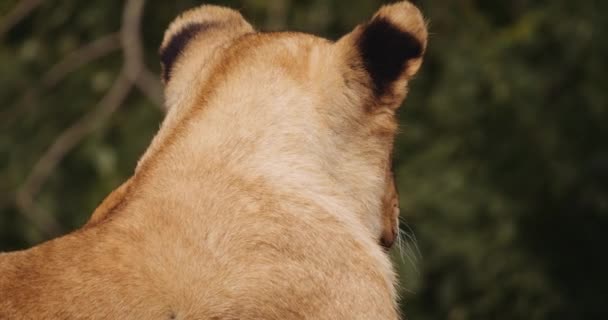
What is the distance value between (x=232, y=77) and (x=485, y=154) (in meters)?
4.84

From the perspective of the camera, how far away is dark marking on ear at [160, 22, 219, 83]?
147 inches

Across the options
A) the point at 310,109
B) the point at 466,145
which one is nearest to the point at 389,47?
the point at 310,109

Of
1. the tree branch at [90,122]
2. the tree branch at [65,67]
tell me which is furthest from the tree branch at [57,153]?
the tree branch at [65,67]

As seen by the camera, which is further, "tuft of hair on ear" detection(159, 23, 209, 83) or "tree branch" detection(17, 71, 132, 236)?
"tree branch" detection(17, 71, 132, 236)

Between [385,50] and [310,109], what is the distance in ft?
1.19

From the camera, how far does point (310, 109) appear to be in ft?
10.5

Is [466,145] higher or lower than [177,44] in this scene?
lower

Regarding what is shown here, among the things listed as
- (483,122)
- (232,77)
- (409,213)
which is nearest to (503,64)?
(483,122)

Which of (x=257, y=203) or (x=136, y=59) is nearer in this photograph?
(x=257, y=203)

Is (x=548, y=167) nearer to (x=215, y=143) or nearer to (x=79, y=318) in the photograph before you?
(x=215, y=143)

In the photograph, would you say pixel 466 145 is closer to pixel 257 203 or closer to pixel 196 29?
pixel 196 29

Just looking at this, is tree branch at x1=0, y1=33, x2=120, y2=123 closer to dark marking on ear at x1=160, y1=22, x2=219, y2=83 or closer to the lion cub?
dark marking on ear at x1=160, y1=22, x2=219, y2=83

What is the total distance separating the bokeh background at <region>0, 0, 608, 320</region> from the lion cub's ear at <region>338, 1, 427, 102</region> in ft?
12.9

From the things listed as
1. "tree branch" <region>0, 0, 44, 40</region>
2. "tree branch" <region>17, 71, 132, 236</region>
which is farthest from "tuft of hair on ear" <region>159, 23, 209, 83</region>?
"tree branch" <region>0, 0, 44, 40</region>
